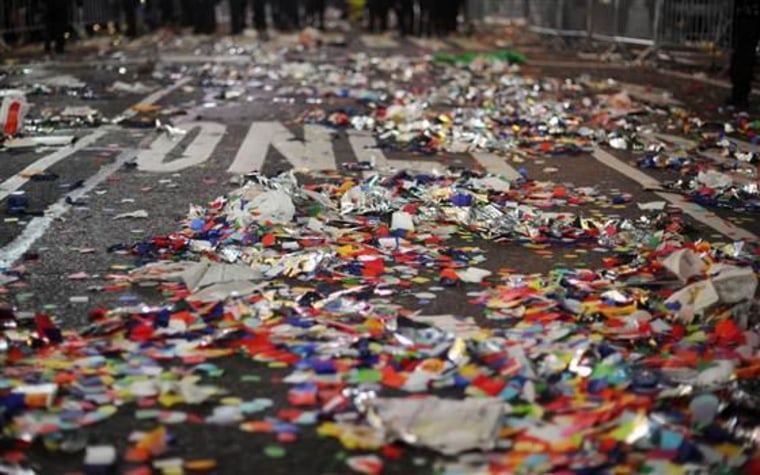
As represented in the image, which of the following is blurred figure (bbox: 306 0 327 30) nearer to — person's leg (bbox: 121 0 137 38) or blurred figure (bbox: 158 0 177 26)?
blurred figure (bbox: 158 0 177 26)

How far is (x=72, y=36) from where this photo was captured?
24.2 meters

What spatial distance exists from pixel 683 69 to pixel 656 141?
9.50m

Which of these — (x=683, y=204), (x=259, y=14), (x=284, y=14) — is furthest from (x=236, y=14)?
(x=683, y=204)

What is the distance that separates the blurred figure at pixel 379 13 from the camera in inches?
1308

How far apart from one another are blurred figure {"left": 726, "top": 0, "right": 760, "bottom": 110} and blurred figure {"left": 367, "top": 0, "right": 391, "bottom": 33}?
838 inches

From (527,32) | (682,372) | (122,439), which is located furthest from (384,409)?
(527,32)

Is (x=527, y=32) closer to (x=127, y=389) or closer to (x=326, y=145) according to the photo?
(x=326, y=145)

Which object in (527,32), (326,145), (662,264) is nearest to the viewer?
(662,264)

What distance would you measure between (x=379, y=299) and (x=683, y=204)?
3042 millimetres

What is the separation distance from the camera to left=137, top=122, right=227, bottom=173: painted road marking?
8.19 meters

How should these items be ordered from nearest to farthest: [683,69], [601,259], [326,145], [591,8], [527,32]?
[601,259] < [326,145] < [683,69] < [591,8] < [527,32]

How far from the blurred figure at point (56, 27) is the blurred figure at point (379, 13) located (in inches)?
563

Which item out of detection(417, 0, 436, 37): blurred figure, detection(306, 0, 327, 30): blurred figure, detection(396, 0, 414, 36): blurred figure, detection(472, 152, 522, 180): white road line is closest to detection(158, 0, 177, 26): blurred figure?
detection(306, 0, 327, 30): blurred figure

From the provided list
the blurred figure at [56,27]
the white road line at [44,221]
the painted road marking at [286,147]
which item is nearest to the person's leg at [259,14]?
the blurred figure at [56,27]
